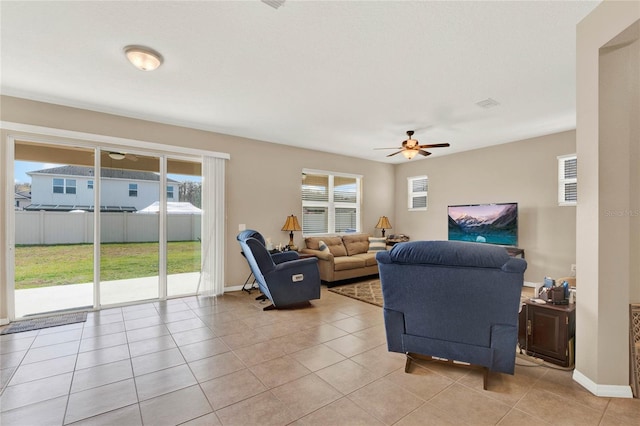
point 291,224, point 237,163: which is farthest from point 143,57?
point 291,224

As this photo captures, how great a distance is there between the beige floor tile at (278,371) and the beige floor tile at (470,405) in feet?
3.49

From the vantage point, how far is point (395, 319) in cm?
247

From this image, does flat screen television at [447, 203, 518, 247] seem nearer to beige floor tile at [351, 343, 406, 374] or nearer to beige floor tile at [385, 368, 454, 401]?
beige floor tile at [351, 343, 406, 374]

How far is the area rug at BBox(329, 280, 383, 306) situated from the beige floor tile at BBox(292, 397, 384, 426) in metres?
2.47

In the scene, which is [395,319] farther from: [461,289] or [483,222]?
[483,222]

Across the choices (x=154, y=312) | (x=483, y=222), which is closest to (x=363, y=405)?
(x=154, y=312)

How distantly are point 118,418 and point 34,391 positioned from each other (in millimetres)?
892

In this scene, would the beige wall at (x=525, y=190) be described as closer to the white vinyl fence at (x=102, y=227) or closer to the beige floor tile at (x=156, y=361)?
the white vinyl fence at (x=102, y=227)

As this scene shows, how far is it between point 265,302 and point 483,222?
4471 millimetres

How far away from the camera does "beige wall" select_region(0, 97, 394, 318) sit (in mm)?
3645

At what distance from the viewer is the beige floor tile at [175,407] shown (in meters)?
1.86

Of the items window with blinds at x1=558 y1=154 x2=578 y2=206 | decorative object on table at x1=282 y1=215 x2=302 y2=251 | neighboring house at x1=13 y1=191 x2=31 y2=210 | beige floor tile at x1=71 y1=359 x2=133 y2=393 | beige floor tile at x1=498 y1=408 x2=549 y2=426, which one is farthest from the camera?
decorative object on table at x1=282 y1=215 x2=302 y2=251

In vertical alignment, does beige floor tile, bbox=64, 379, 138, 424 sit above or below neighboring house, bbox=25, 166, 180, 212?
below

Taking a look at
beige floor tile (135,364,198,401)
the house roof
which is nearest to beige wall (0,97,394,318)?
the house roof
